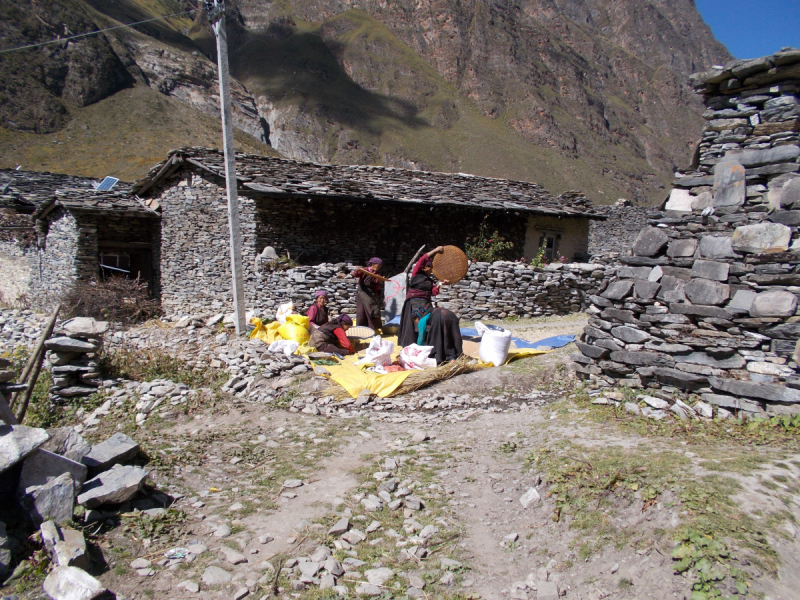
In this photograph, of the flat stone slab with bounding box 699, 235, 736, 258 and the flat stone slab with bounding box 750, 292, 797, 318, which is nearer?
the flat stone slab with bounding box 750, 292, 797, 318

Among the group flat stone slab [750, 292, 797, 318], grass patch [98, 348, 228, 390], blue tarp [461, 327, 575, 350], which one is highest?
flat stone slab [750, 292, 797, 318]

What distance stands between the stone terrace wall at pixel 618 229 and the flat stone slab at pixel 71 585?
78.9 feet

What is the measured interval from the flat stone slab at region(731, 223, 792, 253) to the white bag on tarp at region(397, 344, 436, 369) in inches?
160

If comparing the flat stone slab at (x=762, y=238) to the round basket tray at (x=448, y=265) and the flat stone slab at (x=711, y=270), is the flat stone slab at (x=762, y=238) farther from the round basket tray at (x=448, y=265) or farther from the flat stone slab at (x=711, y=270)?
the round basket tray at (x=448, y=265)

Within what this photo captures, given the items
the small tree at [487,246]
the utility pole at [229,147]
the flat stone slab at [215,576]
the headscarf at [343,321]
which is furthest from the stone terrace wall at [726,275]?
the small tree at [487,246]

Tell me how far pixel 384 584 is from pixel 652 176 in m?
73.9

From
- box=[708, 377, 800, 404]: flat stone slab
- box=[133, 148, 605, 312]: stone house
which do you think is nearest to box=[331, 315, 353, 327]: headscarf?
box=[133, 148, 605, 312]: stone house

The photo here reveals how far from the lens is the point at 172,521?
3.70 metres

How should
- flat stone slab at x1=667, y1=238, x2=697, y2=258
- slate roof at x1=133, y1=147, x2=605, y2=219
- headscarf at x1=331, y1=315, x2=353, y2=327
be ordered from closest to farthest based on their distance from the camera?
flat stone slab at x1=667, y1=238, x2=697, y2=258
headscarf at x1=331, y1=315, x2=353, y2=327
slate roof at x1=133, y1=147, x2=605, y2=219

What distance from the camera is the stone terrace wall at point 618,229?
77.7 feet

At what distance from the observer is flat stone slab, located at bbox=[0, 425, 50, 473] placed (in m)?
3.27

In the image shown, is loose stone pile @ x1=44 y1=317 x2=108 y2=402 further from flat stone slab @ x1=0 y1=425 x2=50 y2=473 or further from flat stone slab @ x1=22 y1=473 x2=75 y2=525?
flat stone slab @ x1=22 y1=473 x2=75 y2=525

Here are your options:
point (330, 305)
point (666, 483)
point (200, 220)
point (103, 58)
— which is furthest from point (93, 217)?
point (103, 58)

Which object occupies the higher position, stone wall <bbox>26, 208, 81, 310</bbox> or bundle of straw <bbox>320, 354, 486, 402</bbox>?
stone wall <bbox>26, 208, 81, 310</bbox>
